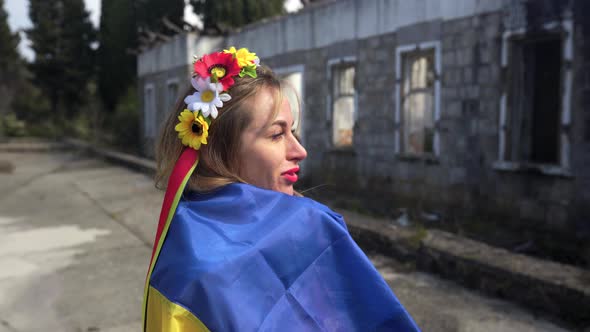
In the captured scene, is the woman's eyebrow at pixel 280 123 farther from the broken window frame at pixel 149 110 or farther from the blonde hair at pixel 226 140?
the broken window frame at pixel 149 110

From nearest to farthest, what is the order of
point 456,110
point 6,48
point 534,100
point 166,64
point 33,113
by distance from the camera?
point 534,100
point 456,110
point 166,64
point 33,113
point 6,48

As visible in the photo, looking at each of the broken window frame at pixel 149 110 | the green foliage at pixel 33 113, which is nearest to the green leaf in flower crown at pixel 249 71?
the broken window frame at pixel 149 110

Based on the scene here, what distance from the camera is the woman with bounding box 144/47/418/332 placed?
50.0 inches

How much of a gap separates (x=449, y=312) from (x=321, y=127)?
21.8ft

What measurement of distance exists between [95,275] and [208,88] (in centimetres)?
393

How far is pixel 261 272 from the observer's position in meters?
1.31

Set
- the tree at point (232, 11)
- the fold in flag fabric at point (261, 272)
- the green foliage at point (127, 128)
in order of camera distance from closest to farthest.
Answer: the fold in flag fabric at point (261, 272) < the tree at point (232, 11) < the green foliage at point (127, 128)

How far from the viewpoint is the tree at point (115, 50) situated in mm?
23322

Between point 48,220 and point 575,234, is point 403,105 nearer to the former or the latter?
point 575,234

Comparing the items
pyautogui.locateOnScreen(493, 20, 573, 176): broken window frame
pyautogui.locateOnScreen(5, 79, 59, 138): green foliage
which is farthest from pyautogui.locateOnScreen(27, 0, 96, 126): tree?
pyautogui.locateOnScreen(493, 20, 573, 176): broken window frame

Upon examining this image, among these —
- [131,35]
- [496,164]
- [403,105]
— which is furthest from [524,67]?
[131,35]

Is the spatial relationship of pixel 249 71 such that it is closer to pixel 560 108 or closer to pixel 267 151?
pixel 267 151

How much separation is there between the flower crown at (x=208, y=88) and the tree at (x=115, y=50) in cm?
2205

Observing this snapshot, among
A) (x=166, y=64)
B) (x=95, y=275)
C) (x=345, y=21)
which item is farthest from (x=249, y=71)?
(x=166, y=64)
